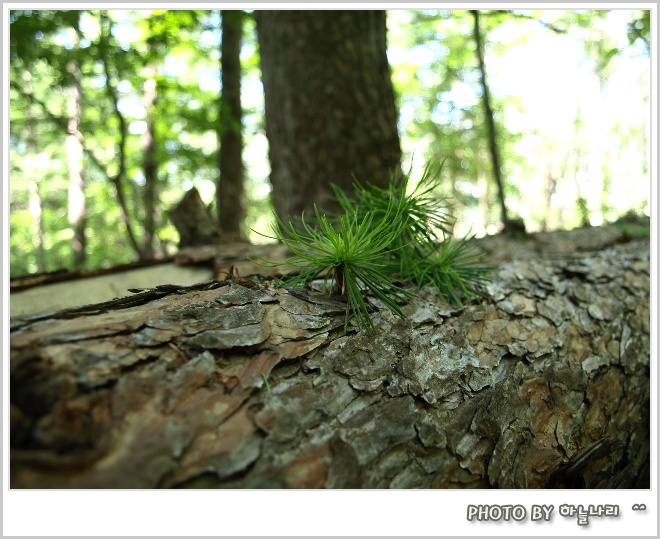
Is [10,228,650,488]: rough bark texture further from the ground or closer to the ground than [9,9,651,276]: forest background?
closer to the ground

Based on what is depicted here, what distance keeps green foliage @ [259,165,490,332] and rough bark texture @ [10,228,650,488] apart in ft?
0.18

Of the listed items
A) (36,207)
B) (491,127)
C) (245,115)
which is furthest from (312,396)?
(36,207)

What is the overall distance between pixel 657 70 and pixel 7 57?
204 cm

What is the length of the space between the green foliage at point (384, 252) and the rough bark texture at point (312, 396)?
0.06 m

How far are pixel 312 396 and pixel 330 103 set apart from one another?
1.91 metres

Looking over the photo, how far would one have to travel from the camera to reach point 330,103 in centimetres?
231

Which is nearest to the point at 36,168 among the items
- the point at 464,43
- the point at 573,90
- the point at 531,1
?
the point at 464,43

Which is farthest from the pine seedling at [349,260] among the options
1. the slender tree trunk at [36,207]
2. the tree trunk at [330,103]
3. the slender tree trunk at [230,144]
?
the slender tree trunk at [36,207]

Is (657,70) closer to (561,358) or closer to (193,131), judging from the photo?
(561,358)

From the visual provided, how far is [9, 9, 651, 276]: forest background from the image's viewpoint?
3.36m

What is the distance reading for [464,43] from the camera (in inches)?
217

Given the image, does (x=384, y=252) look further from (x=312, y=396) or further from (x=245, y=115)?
(x=245, y=115)

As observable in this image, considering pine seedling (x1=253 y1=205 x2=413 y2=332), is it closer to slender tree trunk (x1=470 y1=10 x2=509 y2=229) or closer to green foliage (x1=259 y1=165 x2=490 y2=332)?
green foliage (x1=259 y1=165 x2=490 y2=332)

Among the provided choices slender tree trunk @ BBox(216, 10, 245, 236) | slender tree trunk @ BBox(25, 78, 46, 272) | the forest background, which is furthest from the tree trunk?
slender tree trunk @ BBox(25, 78, 46, 272)
